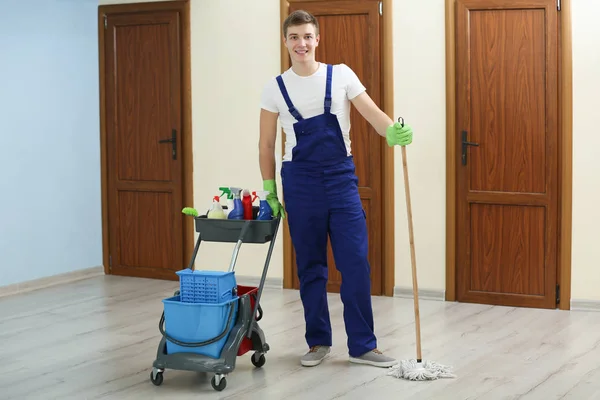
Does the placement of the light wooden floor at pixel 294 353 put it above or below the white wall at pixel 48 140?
below

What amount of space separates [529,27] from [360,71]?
106 centimetres

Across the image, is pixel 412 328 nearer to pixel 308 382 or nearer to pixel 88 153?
pixel 308 382

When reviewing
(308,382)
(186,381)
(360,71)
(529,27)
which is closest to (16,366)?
(186,381)

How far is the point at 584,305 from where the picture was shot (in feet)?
16.6

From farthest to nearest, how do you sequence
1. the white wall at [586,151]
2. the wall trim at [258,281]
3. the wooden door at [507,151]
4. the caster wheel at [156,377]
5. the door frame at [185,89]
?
the door frame at [185,89], the wall trim at [258,281], the wooden door at [507,151], the white wall at [586,151], the caster wheel at [156,377]

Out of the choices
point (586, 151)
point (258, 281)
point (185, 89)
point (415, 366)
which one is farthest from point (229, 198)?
point (185, 89)

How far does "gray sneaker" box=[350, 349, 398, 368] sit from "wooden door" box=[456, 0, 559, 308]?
1.60 meters

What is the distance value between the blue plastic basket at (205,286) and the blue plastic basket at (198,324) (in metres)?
0.04

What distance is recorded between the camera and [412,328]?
4.66m

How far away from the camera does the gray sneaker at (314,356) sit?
392 centimetres

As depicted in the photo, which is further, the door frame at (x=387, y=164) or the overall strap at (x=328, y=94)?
the door frame at (x=387, y=164)

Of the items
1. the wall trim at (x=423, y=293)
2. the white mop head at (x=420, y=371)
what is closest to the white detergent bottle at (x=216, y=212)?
the white mop head at (x=420, y=371)

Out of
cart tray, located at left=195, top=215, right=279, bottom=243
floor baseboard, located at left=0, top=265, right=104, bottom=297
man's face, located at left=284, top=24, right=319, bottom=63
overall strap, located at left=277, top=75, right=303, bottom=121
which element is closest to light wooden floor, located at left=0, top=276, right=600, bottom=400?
floor baseboard, located at left=0, top=265, right=104, bottom=297

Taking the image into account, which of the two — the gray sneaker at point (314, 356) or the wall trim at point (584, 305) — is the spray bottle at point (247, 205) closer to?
the gray sneaker at point (314, 356)
